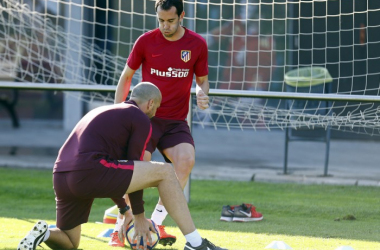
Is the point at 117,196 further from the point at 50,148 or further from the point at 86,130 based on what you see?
the point at 50,148

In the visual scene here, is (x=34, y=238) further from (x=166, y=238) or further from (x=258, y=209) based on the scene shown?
(x=258, y=209)

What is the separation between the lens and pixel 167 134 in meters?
6.12

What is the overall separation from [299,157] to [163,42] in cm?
650

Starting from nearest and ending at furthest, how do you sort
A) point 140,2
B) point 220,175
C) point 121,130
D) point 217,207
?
1. point 121,130
2. point 217,207
3. point 220,175
4. point 140,2

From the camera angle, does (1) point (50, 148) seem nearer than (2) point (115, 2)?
Yes

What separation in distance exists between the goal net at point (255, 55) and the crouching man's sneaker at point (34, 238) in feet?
8.81

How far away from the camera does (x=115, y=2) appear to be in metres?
13.8

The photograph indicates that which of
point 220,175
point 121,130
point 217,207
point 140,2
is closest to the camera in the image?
point 121,130

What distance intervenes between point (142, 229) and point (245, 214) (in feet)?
7.04

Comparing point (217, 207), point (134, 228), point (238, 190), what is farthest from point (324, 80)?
point (134, 228)

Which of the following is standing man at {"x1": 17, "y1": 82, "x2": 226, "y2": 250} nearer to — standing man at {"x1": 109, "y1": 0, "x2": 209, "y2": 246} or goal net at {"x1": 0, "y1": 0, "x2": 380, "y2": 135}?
standing man at {"x1": 109, "y1": 0, "x2": 209, "y2": 246}

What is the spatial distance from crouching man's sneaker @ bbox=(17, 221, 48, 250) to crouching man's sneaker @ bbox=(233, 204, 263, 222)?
243 centimetres

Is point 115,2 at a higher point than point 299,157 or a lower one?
higher

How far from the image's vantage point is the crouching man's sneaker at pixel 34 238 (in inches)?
195
